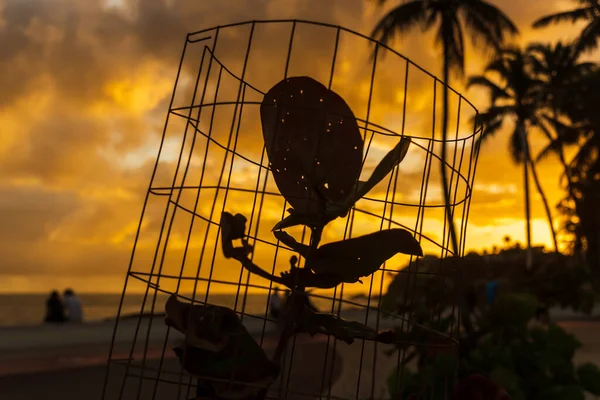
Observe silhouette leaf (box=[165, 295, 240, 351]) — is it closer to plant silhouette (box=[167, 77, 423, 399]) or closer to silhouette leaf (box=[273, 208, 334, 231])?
plant silhouette (box=[167, 77, 423, 399])

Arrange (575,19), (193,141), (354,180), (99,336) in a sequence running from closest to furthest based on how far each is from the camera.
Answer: (354,180) < (193,141) < (99,336) < (575,19)

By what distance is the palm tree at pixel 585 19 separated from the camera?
20188 millimetres

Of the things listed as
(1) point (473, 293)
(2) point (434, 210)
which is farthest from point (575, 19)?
(2) point (434, 210)

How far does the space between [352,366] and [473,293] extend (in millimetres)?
3457

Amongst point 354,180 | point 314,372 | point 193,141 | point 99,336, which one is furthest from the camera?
point 99,336

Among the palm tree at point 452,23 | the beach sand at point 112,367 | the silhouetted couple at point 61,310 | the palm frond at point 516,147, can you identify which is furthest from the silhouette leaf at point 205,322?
the palm frond at point 516,147

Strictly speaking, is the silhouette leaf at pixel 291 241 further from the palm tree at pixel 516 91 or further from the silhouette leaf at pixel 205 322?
the palm tree at pixel 516 91

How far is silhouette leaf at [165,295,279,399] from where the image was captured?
92 centimetres

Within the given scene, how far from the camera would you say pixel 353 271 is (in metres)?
0.97

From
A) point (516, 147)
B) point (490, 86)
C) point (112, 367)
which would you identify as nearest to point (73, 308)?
point (112, 367)

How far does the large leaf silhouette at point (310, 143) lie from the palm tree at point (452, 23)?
66.2 ft

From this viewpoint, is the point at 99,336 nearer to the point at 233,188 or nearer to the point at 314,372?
the point at 314,372

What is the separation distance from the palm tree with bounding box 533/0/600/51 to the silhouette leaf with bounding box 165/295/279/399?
2158cm

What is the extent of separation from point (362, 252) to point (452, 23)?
2165 cm
